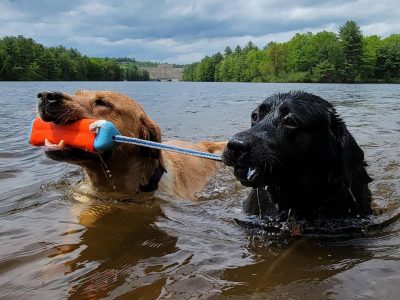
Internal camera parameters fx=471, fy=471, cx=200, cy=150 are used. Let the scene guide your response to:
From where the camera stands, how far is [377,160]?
861cm

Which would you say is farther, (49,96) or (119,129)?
(119,129)

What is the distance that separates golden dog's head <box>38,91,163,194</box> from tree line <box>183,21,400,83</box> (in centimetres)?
8790

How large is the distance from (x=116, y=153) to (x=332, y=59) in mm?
97280

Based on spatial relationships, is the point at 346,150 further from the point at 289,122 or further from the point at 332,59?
the point at 332,59

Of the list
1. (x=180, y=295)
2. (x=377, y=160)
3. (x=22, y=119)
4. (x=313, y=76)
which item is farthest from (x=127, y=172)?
(x=313, y=76)

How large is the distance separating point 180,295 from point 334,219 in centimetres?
200

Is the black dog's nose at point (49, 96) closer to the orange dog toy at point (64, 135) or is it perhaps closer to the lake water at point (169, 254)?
the orange dog toy at point (64, 135)

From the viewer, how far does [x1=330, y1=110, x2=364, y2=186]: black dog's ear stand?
3.98 meters

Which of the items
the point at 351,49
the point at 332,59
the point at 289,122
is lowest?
the point at 289,122

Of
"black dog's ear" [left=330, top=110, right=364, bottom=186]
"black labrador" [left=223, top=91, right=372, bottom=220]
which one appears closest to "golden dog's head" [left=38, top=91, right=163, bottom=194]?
"black labrador" [left=223, top=91, right=372, bottom=220]

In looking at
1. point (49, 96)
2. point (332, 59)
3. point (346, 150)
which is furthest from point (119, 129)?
point (332, 59)

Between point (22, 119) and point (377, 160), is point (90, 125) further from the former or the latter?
point (22, 119)

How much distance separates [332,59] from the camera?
317 feet

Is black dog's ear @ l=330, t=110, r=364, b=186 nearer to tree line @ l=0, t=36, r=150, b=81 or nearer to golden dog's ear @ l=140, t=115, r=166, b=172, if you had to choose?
golden dog's ear @ l=140, t=115, r=166, b=172
